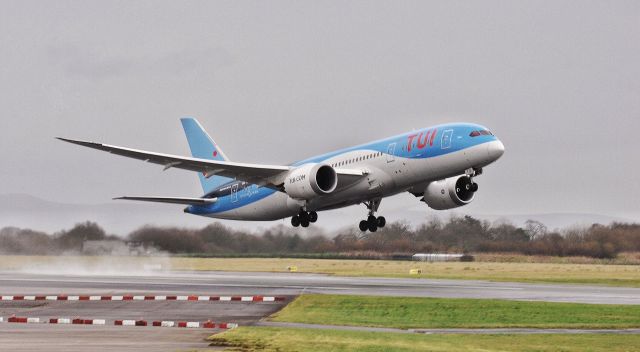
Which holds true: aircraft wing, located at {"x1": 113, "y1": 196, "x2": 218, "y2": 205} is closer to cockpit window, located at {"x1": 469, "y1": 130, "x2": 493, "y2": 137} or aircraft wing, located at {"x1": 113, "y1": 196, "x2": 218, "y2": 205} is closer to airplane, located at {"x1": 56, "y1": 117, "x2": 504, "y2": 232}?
airplane, located at {"x1": 56, "y1": 117, "x2": 504, "y2": 232}

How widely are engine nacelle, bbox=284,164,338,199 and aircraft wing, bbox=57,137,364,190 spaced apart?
657mm

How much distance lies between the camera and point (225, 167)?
176 ft

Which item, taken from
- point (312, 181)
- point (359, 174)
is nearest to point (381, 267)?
point (359, 174)

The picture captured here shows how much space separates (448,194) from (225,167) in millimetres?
13927

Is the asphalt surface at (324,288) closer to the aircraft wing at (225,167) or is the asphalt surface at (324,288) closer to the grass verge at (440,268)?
the aircraft wing at (225,167)

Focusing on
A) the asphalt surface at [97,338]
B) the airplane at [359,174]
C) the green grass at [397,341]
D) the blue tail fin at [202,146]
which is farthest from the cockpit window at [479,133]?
the blue tail fin at [202,146]

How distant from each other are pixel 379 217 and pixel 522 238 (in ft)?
98.6

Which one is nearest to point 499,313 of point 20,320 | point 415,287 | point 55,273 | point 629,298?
point 629,298

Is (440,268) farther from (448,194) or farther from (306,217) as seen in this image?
(306,217)

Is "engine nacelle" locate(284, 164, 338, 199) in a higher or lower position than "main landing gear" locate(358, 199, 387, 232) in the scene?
higher

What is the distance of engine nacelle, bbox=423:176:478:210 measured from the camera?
55.3 meters

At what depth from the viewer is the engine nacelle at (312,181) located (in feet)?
169

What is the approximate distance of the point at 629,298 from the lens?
1827 inches

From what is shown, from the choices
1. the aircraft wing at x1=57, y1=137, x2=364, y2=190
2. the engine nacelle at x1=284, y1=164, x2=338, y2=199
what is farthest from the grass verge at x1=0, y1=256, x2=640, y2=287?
the engine nacelle at x1=284, y1=164, x2=338, y2=199
